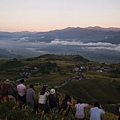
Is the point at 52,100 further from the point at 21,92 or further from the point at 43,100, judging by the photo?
the point at 21,92

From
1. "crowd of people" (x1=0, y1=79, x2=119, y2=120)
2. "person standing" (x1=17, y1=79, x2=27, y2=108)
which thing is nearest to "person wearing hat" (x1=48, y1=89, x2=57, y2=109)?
"crowd of people" (x1=0, y1=79, x2=119, y2=120)

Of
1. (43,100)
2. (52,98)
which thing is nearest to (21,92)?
(43,100)

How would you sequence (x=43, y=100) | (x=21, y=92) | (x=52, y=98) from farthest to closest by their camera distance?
1. (x=21, y=92)
2. (x=52, y=98)
3. (x=43, y=100)

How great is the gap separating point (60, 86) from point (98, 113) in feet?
329

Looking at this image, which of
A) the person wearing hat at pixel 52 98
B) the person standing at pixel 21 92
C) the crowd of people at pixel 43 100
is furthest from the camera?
the person standing at pixel 21 92

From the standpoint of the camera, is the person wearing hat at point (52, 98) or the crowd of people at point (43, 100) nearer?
the crowd of people at point (43, 100)

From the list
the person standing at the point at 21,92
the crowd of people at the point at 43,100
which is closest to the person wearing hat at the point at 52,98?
the crowd of people at the point at 43,100

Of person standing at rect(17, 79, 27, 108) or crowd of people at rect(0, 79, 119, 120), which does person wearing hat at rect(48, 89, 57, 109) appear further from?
person standing at rect(17, 79, 27, 108)

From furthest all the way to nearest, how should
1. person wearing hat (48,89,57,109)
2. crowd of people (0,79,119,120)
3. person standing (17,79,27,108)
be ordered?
1. person standing (17,79,27,108)
2. person wearing hat (48,89,57,109)
3. crowd of people (0,79,119,120)

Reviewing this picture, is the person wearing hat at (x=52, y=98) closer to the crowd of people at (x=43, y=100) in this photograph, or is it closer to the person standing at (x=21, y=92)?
the crowd of people at (x=43, y=100)

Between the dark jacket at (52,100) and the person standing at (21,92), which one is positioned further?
the person standing at (21,92)

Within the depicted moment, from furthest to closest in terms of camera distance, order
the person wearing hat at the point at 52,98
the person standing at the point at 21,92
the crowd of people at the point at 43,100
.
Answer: the person standing at the point at 21,92 → the person wearing hat at the point at 52,98 → the crowd of people at the point at 43,100

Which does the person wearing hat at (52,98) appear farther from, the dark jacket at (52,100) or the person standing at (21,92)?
the person standing at (21,92)

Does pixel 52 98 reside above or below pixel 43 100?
above
